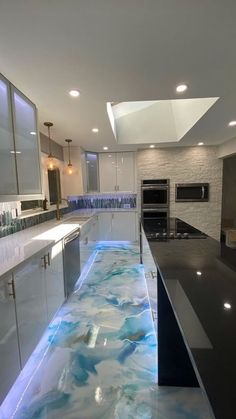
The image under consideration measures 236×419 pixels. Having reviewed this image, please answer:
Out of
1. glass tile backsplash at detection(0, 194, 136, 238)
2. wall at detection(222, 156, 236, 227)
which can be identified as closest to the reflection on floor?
glass tile backsplash at detection(0, 194, 136, 238)

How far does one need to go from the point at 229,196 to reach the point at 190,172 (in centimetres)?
225

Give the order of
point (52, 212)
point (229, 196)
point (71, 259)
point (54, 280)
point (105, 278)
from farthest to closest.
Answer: point (229, 196)
point (52, 212)
point (105, 278)
point (71, 259)
point (54, 280)

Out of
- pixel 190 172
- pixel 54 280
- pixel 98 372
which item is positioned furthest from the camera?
pixel 190 172

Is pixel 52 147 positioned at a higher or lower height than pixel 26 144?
higher

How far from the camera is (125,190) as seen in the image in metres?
5.36

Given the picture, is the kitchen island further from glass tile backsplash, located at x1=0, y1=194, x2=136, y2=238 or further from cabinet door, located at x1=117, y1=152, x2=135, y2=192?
cabinet door, located at x1=117, y1=152, x2=135, y2=192

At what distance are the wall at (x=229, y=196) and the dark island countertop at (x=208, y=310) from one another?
5.42 metres

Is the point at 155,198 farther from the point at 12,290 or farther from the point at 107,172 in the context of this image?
the point at 12,290

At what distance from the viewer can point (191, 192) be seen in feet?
16.4

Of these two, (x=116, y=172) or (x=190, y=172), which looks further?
(x=116, y=172)

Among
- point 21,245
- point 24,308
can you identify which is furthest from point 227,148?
point 24,308

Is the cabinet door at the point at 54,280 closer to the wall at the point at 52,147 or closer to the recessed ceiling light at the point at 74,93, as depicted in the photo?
the recessed ceiling light at the point at 74,93

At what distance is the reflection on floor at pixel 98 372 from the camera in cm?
138

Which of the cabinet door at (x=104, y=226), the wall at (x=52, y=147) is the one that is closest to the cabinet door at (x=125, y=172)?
the cabinet door at (x=104, y=226)
